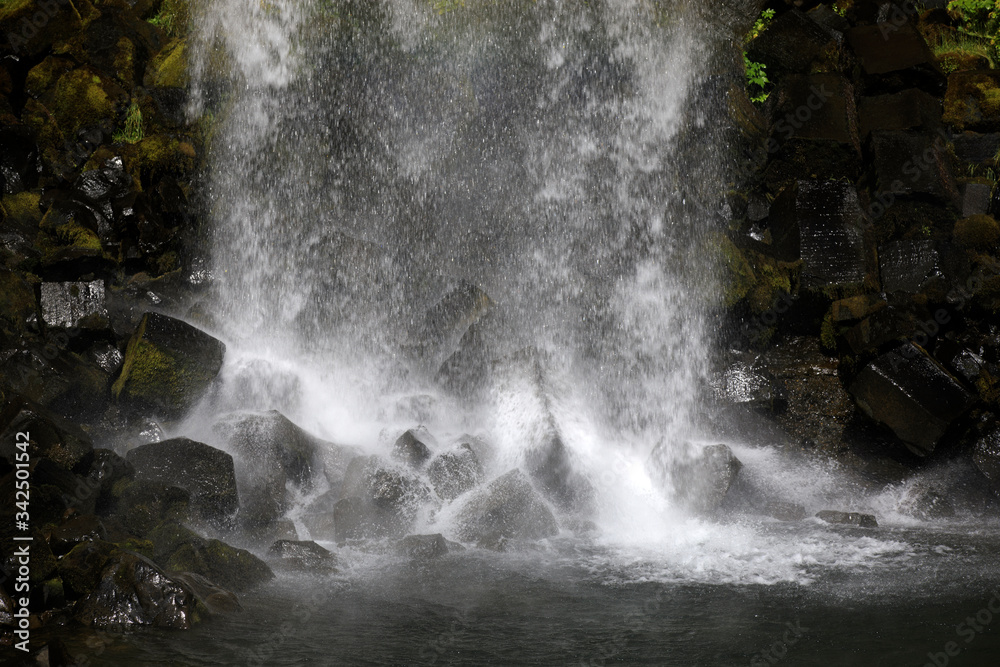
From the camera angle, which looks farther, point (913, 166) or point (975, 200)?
point (975, 200)

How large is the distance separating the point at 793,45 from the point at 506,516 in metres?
8.87

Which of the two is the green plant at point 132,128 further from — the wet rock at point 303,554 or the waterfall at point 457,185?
the wet rock at point 303,554

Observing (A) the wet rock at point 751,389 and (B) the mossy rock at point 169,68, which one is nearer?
(A) the wet rock at point 751,389

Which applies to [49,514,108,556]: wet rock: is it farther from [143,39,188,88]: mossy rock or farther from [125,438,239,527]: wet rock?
[143,39,188,88]: mossy rock

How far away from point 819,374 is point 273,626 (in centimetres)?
722

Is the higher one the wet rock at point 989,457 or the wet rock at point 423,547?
the wet rock at point 989,457

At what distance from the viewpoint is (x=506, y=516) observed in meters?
7.16

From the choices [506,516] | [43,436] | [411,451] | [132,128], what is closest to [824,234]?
[506,516]

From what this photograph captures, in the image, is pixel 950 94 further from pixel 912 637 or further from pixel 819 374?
pixel 912 637

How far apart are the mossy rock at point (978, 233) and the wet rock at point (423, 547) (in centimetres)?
767

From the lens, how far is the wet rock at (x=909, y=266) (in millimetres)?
9039

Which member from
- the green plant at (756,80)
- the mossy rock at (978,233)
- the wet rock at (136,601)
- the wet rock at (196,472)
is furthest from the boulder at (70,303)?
the mossy rock at (978,233)

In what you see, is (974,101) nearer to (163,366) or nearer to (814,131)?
(814,131)

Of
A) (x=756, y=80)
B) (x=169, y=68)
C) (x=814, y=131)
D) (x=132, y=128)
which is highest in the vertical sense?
(x=756, y=80)
